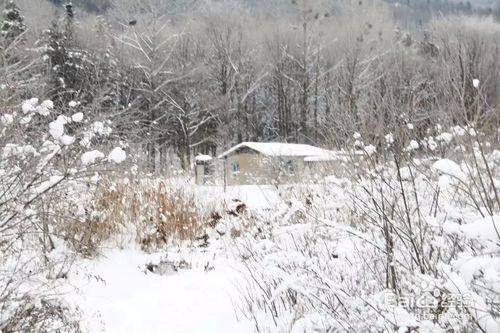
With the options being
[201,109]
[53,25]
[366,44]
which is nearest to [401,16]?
[366,44]

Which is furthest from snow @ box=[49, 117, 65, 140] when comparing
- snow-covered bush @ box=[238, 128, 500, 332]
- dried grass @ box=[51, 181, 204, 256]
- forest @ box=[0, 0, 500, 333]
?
dried grass @ box=[51, 181, 204, 256]

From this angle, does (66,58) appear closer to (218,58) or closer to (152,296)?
(218,58)

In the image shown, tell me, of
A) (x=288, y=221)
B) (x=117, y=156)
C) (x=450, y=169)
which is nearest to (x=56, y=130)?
(x=117, y=156)

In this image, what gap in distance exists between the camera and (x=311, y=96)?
36312 millimetres

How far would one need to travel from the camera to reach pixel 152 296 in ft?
17.8

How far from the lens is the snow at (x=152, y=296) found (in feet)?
14.4

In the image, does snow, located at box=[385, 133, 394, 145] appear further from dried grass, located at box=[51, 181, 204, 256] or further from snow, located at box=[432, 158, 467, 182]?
dried grass, located at box=[51, 181, 204, 256]

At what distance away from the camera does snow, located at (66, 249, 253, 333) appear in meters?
4.38

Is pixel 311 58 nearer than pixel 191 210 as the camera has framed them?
No

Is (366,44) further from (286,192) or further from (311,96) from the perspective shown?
(286,192)

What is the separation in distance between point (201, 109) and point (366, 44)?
12.5 meters

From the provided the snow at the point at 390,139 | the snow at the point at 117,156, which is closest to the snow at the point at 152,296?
the snow at the point at 117,156

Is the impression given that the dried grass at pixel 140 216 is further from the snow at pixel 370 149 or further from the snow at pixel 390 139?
the snow at pixel 390 139

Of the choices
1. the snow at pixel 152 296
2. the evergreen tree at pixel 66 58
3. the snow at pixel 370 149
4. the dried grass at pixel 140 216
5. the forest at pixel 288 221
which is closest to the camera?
the forest at pixel 288 221
